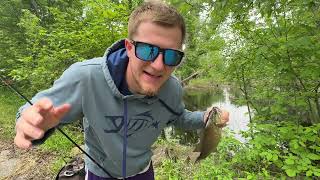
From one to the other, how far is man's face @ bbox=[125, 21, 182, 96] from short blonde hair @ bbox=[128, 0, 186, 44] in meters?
0.03

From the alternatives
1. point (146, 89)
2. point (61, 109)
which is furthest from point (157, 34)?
point (61, 109)

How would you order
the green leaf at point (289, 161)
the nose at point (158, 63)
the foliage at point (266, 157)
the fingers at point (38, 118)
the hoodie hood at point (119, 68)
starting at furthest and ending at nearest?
the foliage at point (266, 157)
the green leaf at point (289, 161)
the hoodie hood at point (119, 68)
the nose at point (158, 63)
the fingers at point (38, 118)

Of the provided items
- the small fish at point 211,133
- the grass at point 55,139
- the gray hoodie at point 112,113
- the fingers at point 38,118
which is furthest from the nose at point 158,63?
the grass at point 55,139

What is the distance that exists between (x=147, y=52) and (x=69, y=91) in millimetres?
484

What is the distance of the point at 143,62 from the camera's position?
6.00 feet

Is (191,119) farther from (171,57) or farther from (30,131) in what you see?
(30,131)

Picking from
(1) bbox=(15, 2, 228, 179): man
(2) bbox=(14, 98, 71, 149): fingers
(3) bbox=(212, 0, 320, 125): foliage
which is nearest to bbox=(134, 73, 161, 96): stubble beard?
(1) bbox=(15, 2, 228, 179): man

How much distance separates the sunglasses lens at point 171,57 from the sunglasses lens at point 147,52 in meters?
0.06

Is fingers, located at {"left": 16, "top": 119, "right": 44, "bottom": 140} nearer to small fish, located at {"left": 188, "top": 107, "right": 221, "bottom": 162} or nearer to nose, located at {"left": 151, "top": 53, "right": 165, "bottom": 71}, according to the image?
nose, located at {"left": 151, "top": 53, "right": 165, "bottom": 71}

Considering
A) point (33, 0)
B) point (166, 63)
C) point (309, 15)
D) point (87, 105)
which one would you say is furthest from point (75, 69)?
point (33, 0)

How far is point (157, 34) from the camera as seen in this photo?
1826mm

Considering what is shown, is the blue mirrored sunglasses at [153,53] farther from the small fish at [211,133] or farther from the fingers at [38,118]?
the fingers at [38,118]

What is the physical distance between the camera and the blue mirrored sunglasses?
180 centimetres

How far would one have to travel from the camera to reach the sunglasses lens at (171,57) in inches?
71.8
